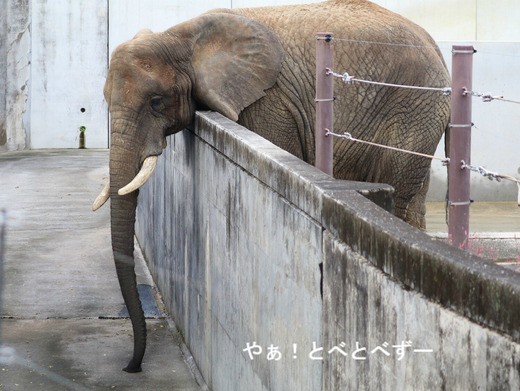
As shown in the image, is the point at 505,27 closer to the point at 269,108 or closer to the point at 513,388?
the point at 269,108

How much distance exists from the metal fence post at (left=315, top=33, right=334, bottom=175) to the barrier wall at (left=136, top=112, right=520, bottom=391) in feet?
1.43

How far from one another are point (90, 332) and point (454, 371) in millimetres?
5749

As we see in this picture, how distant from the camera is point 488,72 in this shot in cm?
1650

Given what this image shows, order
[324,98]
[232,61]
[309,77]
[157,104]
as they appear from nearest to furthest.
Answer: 1. [324,98]
2. [157,104]
3. [232,61]
4. [309,77]

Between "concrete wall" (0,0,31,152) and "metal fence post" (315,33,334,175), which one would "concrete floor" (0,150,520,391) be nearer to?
"metal fence post" (315,33,334,175)

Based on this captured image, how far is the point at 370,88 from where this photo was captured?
855 cm

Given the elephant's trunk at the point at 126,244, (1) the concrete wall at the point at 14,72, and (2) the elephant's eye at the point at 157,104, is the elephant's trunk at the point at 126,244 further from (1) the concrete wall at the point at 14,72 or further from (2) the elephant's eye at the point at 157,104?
(1) the concrete wall at the point at 14,72

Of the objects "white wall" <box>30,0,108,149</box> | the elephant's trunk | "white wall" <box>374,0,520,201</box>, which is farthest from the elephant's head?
"white wall" <box>30,0,108,149</box>

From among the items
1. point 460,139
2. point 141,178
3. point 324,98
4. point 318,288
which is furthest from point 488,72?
point 318,288

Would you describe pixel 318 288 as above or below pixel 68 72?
below

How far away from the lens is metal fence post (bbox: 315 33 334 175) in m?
5.77

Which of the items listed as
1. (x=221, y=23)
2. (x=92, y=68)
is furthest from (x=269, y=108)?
(x=92, y=68)

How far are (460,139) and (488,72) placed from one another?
12.2 meters

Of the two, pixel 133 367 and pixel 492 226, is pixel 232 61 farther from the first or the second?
pixel 492 226
